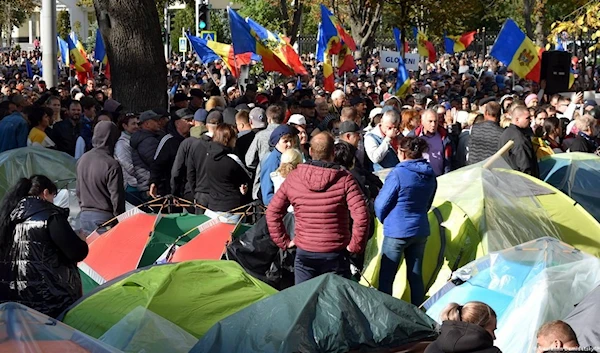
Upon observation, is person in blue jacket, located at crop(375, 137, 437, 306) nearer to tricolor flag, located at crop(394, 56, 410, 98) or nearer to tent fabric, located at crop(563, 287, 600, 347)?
tent fabric, located at crop(563, 287, 600, 347)

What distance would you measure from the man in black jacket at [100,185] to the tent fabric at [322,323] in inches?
136

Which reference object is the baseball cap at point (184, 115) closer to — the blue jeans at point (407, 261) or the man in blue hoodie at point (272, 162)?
the man in blue hoodie at point (272, 162)

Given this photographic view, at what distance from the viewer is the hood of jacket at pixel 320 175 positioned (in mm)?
7383

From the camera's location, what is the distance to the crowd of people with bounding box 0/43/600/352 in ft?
22.1

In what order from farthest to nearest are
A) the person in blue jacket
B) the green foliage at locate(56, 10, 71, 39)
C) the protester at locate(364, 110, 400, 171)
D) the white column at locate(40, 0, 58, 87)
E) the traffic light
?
the green foliage at locate(56, 10, 71, 39) → the traffic light → the white column at locate(40, 0, 58, 87) → the protester at locate(364, 110, 400, 171) → the person in blue jacket

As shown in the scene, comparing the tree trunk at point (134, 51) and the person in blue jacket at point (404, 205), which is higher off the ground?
the tree trunk at point (134, 51)

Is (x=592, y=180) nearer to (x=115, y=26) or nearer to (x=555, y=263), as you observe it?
(x=555, y=263)

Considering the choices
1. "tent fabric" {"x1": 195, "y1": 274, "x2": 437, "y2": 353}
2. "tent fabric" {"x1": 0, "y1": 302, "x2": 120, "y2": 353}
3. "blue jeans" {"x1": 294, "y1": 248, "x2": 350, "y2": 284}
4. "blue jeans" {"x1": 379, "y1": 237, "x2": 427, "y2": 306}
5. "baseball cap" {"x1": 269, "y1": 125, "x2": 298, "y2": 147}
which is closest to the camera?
"tent fabric" {"x1": 0, "y1": 302, "x2": 120, "y2": 353}

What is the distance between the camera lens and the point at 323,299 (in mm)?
6066

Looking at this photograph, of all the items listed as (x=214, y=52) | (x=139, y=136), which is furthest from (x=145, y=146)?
(x=214, y=52)

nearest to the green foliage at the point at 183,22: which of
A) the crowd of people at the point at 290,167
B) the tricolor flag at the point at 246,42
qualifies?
the tricolor flag at the point at 246,42

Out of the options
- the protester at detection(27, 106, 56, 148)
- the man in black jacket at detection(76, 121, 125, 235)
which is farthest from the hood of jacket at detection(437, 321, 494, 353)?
the protester at detection(27, 106, 56, 148)

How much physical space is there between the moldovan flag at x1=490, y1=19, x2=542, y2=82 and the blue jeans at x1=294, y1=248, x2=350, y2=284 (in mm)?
12645

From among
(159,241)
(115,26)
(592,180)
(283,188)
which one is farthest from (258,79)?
(283,188)
